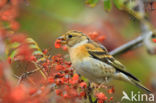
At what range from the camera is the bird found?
429 cm

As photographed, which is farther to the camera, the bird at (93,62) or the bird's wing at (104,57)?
the bird's wing at (104,57)

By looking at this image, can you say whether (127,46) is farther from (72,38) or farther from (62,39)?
(62,39)

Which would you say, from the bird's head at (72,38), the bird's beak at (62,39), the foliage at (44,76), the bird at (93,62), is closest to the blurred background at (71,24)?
the bird's head at (72,38)

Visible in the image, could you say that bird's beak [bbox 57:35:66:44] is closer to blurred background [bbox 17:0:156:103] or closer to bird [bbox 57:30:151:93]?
bird [bbox 57:30:151:93]

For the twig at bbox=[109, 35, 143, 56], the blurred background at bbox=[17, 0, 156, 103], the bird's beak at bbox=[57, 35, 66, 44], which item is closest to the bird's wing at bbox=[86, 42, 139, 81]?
the twig at bbox=[109, 35, 143, 56]

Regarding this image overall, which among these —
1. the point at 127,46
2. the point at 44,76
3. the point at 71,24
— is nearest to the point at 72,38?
the point at 127,46

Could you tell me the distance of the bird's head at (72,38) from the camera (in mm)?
4503

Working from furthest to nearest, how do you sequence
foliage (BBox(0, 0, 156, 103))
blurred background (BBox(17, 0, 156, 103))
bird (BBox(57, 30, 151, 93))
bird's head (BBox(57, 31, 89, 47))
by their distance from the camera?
blurred background (BBox(17, 0, 156, 103))
bird's head (BBox(57, 31, 89, 47))
bird (BBox(57, 30, 151, 93))
foliage (BBox(0, 0, 156, 103))

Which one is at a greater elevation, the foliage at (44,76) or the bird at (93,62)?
the foliage at (44,76)

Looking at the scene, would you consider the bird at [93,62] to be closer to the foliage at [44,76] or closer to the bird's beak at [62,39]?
the bird's beak at [62,39]

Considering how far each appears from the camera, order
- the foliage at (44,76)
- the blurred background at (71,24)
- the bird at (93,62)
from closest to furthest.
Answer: the foliage at (44,76), the bird at (93,62), the blurred background at (71,24)

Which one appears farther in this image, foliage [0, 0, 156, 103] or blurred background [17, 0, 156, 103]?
blurred background [17, 0, 156, 103]

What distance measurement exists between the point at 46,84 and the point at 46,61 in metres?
0.42

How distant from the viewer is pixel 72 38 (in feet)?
15.1
